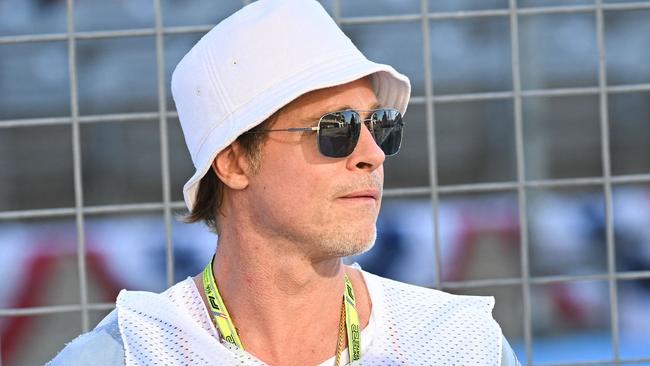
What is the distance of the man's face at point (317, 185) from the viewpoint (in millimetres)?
2762

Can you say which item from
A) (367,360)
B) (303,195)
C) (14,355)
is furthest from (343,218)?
(14,355)

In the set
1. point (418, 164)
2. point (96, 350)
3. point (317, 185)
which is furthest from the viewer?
point (418, 164)

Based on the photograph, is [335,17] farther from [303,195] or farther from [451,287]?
[303,195]

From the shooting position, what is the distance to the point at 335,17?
555 cm

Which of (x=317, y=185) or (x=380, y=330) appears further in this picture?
(x=380, y=330)

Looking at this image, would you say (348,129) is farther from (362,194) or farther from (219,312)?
(219,312)

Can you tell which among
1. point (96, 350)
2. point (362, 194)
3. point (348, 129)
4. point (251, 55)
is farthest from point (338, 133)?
point (96, 350)

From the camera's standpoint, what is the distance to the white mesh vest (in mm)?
2887

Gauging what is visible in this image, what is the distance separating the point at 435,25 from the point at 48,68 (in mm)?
1753

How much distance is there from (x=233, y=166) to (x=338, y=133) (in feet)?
1.00

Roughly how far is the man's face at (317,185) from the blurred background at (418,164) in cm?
274

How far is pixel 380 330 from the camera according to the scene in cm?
295

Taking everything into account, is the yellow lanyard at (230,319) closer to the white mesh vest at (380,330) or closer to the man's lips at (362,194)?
the white mesh vest at (380,330)

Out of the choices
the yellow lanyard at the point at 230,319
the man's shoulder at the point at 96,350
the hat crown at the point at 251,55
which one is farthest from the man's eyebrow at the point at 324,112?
the man's shoulder at the point at 96,350
